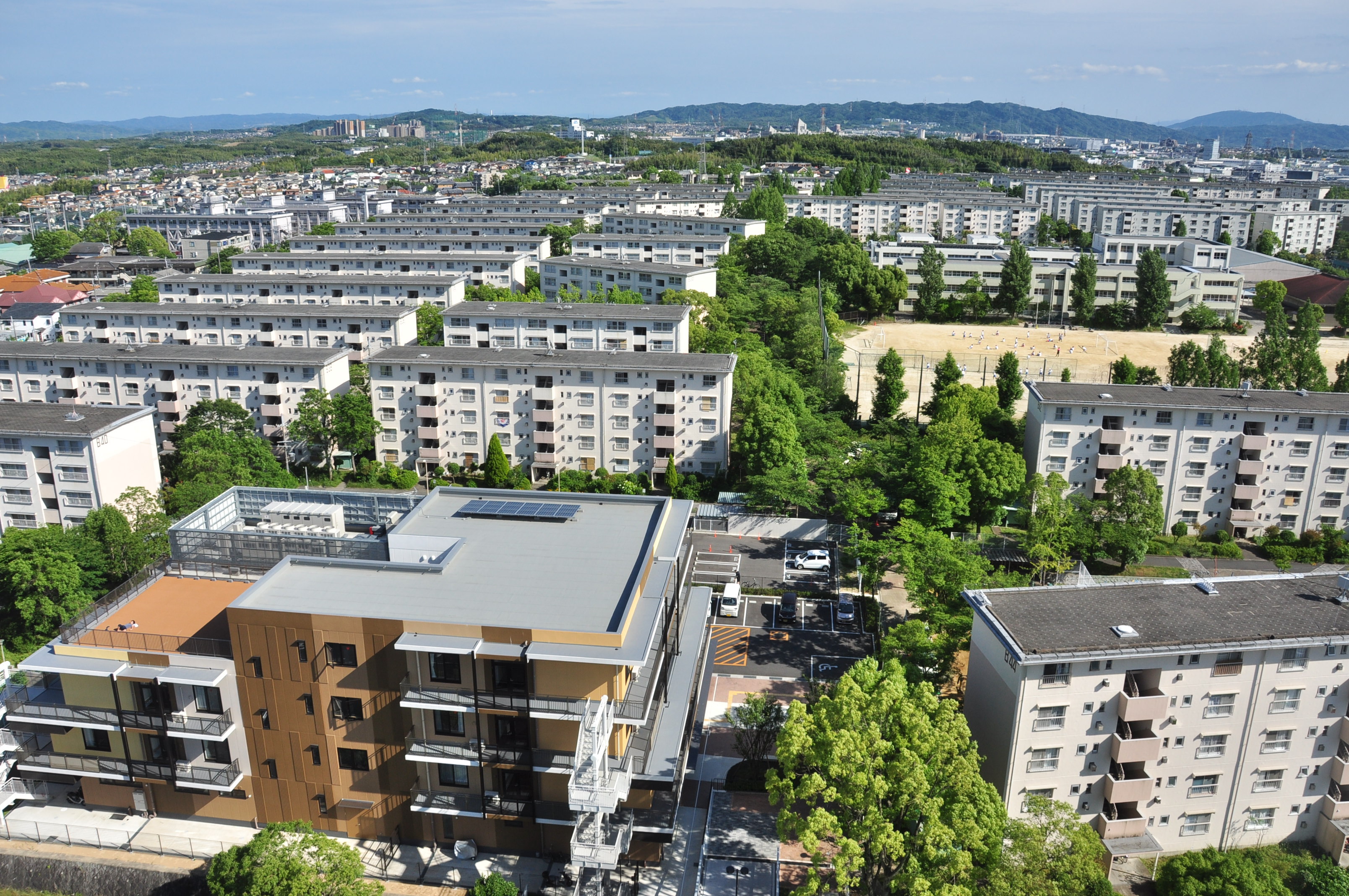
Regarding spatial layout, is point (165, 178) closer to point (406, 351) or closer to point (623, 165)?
point (623, 165)

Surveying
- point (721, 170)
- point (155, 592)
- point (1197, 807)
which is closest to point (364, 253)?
point (155, 592)

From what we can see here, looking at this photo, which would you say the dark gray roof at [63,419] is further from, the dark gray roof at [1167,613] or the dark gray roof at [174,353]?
the dark gray roof at [1167,613]

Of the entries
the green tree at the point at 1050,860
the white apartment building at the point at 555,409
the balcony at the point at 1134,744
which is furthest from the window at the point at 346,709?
the white apartment building at the point at 555,409

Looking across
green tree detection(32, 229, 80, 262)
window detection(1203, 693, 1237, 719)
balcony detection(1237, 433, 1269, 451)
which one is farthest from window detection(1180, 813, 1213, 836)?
green tree detection(32, 229, 80, 262)

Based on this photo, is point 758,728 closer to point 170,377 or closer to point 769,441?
point 769,441

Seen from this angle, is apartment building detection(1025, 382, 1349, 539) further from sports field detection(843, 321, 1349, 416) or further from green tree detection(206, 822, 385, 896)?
green tree detection(206, 822, 385, 896)

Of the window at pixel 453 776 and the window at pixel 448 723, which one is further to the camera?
the window at pixel 453 776
